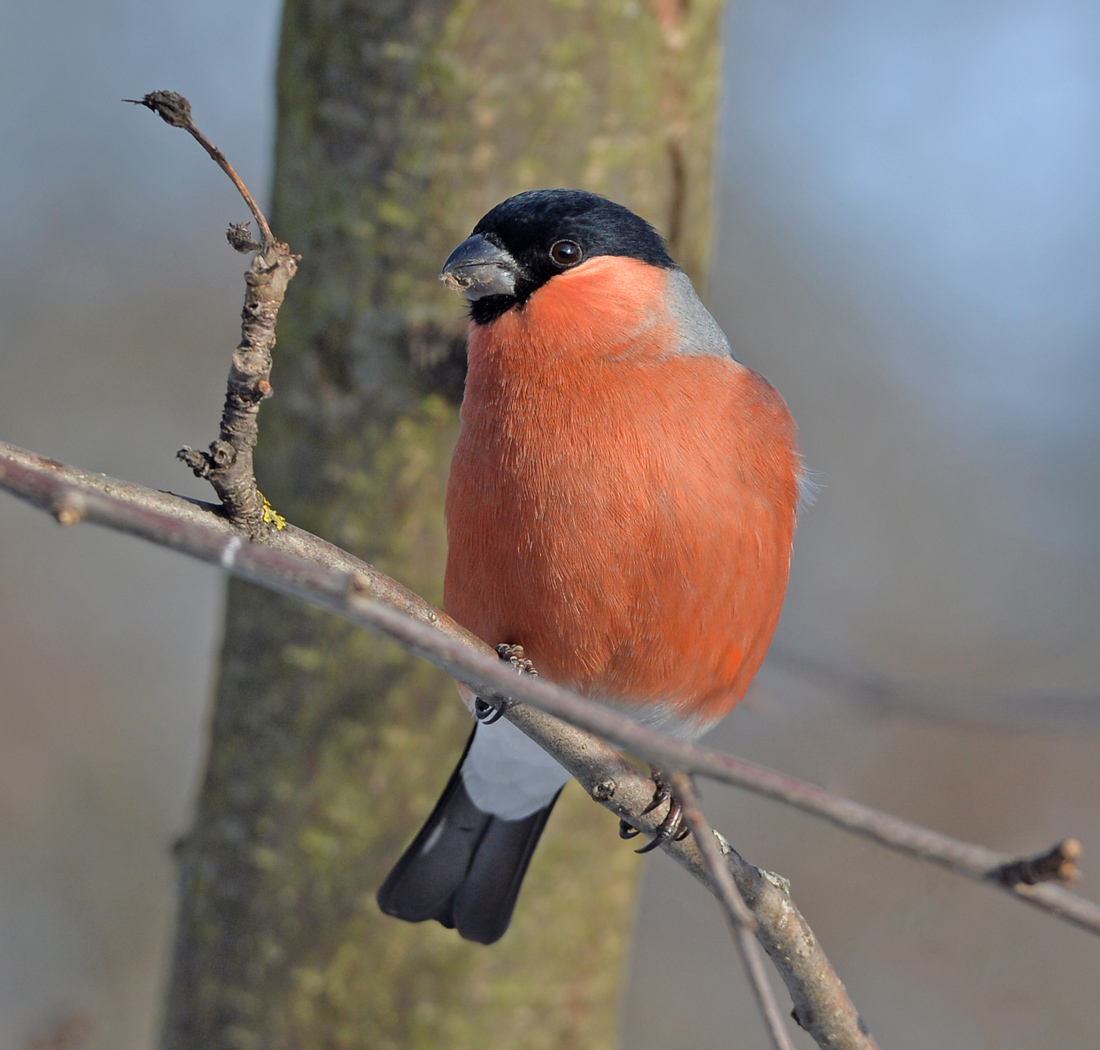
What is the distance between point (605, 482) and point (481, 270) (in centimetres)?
62

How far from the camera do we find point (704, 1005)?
6.66 meters

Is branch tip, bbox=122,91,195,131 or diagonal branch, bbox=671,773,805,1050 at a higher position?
branch tip, bbox=122,91,195,131

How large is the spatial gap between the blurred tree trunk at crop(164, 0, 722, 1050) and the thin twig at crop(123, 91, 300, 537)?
56.8 inches

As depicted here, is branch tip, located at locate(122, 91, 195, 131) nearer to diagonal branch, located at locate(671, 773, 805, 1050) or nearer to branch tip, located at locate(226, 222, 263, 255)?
branch tip, located at locate(226, 222, 263, 255)

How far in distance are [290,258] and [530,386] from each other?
109 centimetres

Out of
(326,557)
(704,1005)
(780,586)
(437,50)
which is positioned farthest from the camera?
(704,1005)

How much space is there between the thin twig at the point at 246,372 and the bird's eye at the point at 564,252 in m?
1.25

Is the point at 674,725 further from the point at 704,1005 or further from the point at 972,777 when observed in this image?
the point at 704,1005

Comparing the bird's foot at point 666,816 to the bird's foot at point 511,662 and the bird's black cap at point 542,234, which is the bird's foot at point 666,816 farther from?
the bird's black cap at point 542,234

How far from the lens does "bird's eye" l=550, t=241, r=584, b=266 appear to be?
8.32ft

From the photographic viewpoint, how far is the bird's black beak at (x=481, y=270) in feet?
8.08

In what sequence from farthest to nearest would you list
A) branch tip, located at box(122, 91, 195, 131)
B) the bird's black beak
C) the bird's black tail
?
the bird's black tail, the bird's black beak, branch tip, located at box(122, 91, 195, 131)

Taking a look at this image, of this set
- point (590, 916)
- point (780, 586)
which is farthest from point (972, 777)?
point (780, 586)

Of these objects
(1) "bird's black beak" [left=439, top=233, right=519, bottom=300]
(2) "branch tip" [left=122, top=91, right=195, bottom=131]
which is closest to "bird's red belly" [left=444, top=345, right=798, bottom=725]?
(1) "bird's black beak" [left=439, top=233, right=519, bottom=300]
